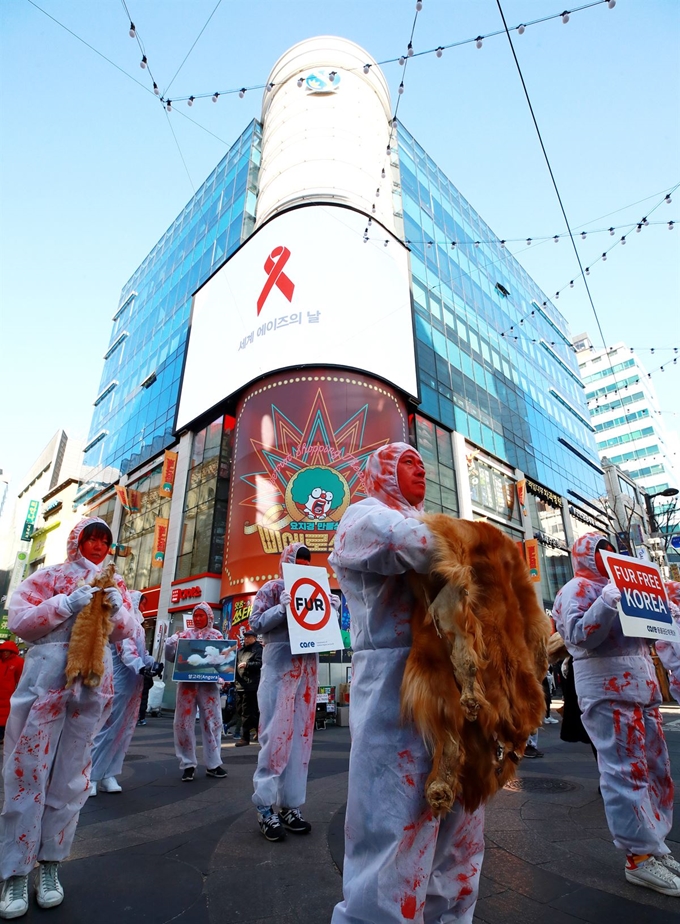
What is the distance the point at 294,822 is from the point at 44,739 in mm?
1834

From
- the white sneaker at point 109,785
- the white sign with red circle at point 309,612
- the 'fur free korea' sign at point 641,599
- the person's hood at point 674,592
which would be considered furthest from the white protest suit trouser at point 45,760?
the person's hood at point 674,592

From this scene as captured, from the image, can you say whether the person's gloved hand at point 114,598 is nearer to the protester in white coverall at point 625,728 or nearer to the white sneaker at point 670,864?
the protester in white coverall at point 625,728

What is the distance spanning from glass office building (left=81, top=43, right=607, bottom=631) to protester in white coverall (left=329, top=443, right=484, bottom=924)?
15129mm

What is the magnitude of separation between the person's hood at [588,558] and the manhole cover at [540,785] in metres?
2.54

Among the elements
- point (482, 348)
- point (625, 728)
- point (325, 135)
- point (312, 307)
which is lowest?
point (625, 728)

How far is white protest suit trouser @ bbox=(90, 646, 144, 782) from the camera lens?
503 cm

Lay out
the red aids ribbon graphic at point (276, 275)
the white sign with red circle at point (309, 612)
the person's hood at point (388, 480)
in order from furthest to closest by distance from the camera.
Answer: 1. the red aids ribbon graphic at point (276, 275)
2. the white sign with red circle at point (309, 612)
3. the person's hood at point (388, 480)

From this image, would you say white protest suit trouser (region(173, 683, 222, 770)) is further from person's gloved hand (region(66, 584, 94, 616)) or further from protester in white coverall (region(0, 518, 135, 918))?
person's gloved hand (region(66, 584, 94, 616))

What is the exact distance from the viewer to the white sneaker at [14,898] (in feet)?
7.59

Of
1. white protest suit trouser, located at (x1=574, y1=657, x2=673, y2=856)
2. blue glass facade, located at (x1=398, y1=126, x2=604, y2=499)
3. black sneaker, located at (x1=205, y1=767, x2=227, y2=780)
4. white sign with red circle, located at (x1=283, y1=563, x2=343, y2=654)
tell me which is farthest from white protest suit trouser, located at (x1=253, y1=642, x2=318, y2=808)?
blue glass facade, located at (x1=398, y1=126, x2=604, y2=499)

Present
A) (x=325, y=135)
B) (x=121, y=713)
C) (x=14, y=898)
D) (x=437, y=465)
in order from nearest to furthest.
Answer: (x=14, y=898), (x=121, y=713), (x=437, y=465), (x=325, y=135)

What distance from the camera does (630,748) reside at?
9.43ft

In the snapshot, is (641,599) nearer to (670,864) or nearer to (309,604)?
(670,864)

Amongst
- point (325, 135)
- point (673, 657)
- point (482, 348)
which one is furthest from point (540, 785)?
point (482, 348)
